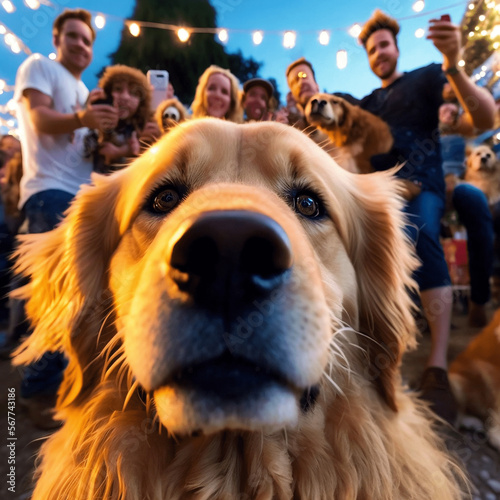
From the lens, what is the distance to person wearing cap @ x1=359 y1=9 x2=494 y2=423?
2.09 metres

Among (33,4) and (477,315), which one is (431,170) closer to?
(477,315)

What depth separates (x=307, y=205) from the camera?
1277 millimetres

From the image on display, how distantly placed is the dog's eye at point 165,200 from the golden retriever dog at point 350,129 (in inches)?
72.1

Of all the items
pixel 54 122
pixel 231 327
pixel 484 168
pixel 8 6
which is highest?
pixel 8 6

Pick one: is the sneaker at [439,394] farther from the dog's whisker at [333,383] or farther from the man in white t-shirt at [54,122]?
the man in white t-shirt at [54,122]

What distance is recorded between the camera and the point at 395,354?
1390 millimetres

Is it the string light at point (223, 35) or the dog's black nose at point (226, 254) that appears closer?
the dog's black nose at point (226, 254)

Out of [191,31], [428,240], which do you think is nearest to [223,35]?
[191,31]

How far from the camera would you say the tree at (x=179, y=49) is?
2605mm

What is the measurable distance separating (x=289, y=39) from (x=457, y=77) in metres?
1.63

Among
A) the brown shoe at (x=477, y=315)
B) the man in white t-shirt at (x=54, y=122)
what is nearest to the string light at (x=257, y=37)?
the man in white t-shirt at (x=54, y=122)

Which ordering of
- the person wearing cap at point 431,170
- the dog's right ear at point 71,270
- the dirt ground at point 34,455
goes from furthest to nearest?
the person wearing cap at point 431,170
the dirt ground at point 34,455
the dog's right ear at point 71,270

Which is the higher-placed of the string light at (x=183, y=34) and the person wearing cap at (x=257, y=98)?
the string light at (x=183, y=34)

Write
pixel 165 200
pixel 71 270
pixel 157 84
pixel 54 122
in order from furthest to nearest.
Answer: pixel 157 84 → pixel 54 122 → pixel 71 270 → pixel 165 200
